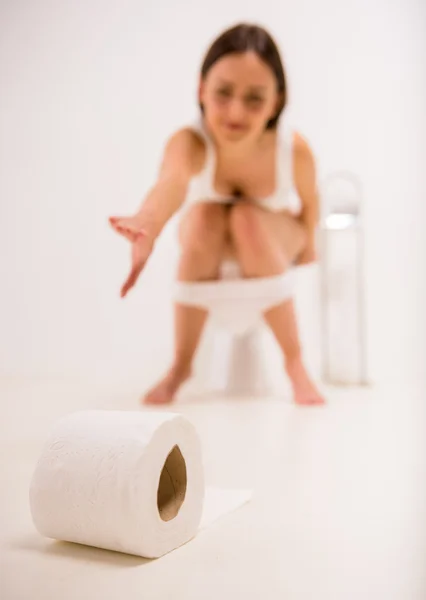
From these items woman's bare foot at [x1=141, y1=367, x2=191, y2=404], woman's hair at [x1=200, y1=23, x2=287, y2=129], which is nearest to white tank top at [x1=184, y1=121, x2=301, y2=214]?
woman's hair at [x1=200, y1=23, x2=287, y2=129]

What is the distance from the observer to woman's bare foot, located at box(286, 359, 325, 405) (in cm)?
152

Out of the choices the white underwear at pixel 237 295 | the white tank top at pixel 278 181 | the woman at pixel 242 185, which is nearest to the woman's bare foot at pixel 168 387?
the woman at pixel 242 185

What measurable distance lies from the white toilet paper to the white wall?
1.50ft

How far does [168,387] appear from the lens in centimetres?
152

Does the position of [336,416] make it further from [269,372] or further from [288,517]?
[288,517]

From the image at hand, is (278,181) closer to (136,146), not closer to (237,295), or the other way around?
(237,295)

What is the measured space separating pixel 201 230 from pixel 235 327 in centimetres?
22

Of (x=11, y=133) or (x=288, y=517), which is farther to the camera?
(x=11, y=133)

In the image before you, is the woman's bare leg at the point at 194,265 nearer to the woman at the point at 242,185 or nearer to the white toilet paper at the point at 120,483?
the woman at the point at 242,185

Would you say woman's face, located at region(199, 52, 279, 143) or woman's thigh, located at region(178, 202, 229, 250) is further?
woman's thigh, located at region(178, 202, 229, 250)

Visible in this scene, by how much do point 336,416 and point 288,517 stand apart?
0.66 meters

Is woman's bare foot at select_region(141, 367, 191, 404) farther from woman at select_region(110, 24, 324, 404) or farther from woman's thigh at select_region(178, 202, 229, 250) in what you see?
woman's thigh at select_region(178, 202, 229, 250)

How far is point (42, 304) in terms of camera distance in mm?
1179

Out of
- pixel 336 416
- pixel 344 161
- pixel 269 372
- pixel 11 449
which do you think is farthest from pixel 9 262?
pixel 344 161
